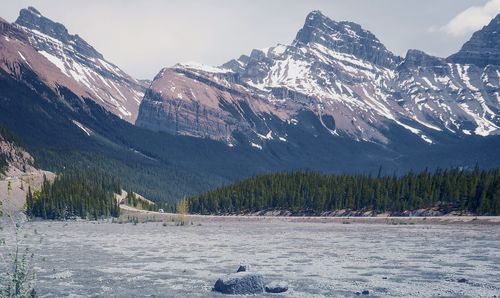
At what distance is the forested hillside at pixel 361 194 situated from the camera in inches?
5468

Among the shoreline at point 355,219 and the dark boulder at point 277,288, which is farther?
the shoreline at point 355,219

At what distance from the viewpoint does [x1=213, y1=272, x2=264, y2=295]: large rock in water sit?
145 ft

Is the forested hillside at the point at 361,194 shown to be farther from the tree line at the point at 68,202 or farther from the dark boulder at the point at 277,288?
the dark boulder at the point at 277,288

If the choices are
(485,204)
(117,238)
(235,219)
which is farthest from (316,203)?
(117,238)

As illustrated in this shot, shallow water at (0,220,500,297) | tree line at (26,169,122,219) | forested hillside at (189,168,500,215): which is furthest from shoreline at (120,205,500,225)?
shallow water at (0,220,500,297)

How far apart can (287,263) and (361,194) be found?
101 m

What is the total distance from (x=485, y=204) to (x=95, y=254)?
99794mm

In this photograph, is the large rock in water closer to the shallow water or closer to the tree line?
the shallow water

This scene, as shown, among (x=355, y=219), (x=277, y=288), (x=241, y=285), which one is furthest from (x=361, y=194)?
(x=241, y=285)

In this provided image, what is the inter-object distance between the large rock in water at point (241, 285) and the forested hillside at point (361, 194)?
104m

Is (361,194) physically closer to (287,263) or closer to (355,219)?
(355,219)

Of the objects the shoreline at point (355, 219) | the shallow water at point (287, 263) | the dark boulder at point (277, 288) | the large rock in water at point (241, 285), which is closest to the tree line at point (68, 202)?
the shoreline at point (355, 219)

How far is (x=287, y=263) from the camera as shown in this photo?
2461 inches

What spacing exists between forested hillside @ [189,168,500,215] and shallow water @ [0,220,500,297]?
41075 millimetres
